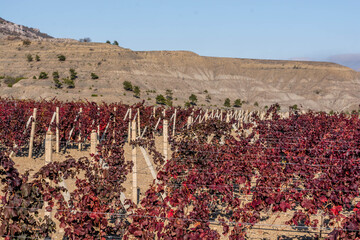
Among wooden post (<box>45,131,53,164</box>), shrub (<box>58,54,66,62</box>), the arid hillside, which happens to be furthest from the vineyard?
shrub (<box>58,54,66,62</box>)

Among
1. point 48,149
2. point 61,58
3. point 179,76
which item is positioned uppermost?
point 61,58

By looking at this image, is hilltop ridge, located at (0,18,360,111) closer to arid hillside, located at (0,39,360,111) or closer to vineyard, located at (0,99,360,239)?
arid hillside, located at (0,39,360,111)

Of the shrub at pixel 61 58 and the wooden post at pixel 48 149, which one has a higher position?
the shrub at pixel 61 58

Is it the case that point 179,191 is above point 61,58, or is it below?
below

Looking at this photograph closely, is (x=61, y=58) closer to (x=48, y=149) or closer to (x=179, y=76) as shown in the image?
(x=179, y=76)

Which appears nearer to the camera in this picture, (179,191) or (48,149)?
(48,149)

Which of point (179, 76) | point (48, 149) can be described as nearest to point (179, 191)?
point (48, 149)

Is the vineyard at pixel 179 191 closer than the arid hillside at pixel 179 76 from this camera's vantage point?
Yes

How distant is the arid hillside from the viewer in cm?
6347

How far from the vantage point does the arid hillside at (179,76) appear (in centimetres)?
6347

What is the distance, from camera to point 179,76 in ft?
296

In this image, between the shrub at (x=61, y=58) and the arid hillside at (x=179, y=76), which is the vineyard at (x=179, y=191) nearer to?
the arid hillside at (x=179, y=76)

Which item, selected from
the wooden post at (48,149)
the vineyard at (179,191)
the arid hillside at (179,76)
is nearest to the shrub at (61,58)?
the arid hillside at (179,76)

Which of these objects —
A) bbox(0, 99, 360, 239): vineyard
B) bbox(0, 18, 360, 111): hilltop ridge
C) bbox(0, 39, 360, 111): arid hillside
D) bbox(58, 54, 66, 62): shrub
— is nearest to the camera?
bbox(0, 99, 360, 239): vineyard
